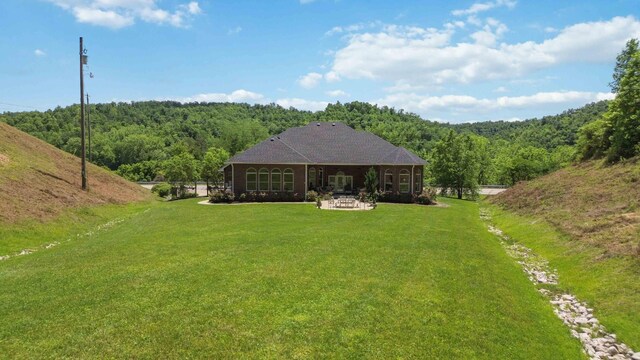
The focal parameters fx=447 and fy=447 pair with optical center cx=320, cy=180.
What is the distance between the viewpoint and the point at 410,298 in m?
10.9

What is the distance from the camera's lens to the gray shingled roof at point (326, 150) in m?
37.4

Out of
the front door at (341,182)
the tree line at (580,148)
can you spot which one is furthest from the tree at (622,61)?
the front door at (341,182)

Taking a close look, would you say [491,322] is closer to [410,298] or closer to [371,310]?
[410,298]

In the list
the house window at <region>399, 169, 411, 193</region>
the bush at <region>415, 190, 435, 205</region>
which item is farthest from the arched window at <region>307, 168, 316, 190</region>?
the bush at <region>415, 190, 435, 205</region>

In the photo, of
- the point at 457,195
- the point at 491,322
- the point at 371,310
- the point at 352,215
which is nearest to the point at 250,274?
the point at 371,310

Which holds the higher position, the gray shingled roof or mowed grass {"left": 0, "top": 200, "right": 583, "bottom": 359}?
the gray shingled roof

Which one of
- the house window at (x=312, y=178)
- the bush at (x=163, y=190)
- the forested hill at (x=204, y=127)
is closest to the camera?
the house window at (x=312, y=178)

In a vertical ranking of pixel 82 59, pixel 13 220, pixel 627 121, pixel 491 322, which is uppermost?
pixel 82 59

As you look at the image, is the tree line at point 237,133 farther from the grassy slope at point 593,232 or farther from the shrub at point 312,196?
the grassy slope at point 593,232

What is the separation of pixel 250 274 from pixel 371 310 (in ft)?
12.8

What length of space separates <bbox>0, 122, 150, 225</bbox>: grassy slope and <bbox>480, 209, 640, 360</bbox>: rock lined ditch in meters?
20.5

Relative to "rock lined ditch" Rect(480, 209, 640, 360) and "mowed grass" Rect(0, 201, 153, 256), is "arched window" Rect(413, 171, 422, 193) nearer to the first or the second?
"rock lined ditch" Rect(480, 209, 640, 360)

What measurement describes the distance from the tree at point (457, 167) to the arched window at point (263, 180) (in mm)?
19270

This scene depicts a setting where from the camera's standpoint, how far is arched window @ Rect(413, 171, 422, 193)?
3875 cm
